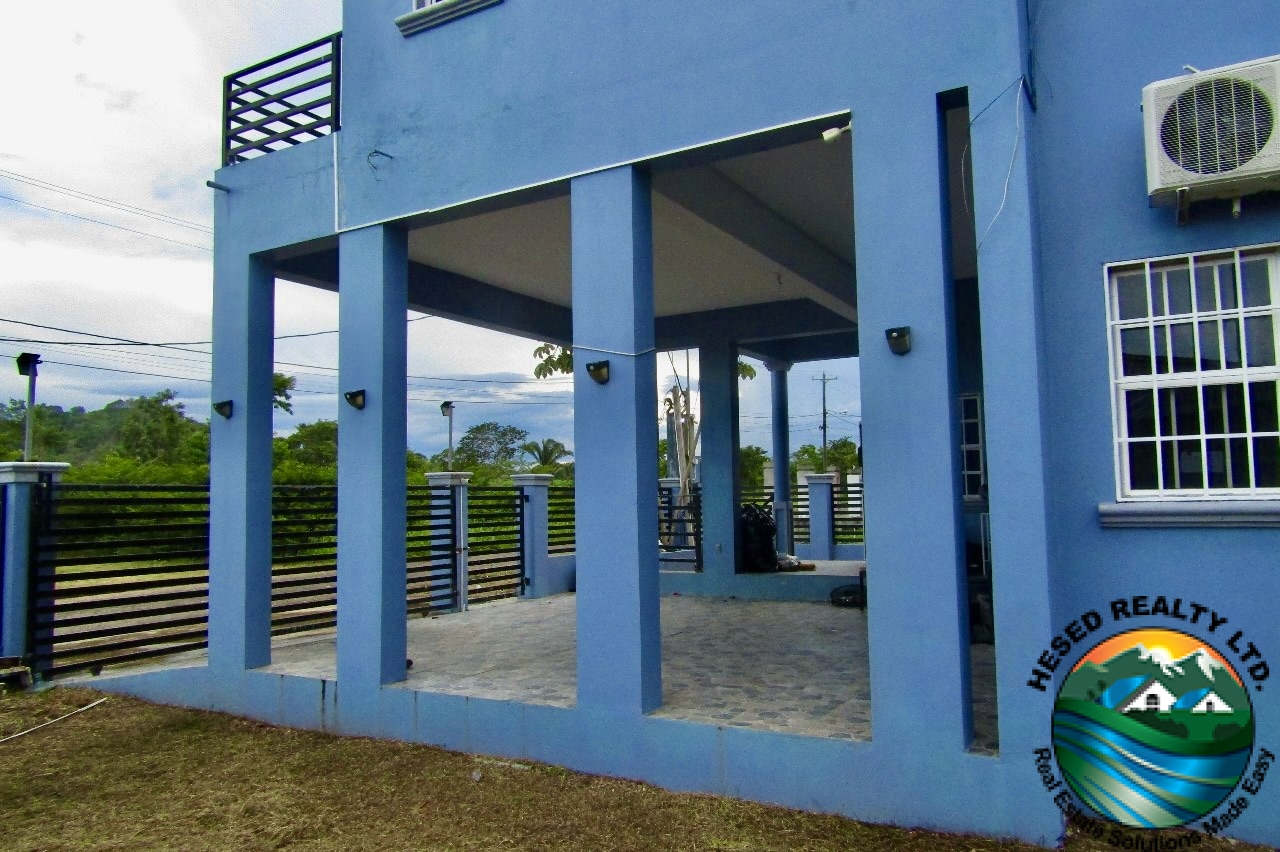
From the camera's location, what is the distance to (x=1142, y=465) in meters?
4.39

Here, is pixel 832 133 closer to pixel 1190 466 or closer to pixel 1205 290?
pixel 1205 290

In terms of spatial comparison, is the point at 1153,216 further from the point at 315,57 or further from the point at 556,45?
the point at 315,57

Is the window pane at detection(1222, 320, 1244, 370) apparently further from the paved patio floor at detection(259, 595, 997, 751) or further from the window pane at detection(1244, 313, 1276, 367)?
the paved patio floor at detection(259, 595, 997, 751)

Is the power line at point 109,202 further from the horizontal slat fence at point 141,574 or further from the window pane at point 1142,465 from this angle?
the window pane at point 1142,465

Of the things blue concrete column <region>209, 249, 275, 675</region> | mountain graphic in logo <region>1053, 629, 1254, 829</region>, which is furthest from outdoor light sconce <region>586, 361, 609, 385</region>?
blue concrete column <region>209, 249, 275, 675</region>

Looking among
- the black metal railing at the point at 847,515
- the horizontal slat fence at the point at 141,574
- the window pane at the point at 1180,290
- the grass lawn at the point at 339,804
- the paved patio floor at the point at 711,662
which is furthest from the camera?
the black metal railing at the point at 847,515

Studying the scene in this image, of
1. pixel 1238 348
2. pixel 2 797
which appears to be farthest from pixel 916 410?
pixel 2 797

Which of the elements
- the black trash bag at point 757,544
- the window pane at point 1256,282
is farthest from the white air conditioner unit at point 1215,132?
the black trash bag at point 757,544

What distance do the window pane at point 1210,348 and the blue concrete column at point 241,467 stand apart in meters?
6.90

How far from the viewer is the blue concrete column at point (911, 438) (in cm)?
435

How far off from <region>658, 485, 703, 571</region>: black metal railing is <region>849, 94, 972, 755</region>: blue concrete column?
7651mm

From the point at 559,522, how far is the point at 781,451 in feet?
13.6

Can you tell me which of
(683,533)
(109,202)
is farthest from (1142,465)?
(109,202)

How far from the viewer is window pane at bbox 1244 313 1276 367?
4.15 metres
